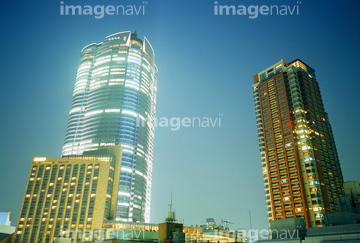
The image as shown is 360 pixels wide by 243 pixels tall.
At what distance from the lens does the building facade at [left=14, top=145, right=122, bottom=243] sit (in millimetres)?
159875

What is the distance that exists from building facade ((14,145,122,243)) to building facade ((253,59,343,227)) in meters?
97.0

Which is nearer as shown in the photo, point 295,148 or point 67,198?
point 295,148

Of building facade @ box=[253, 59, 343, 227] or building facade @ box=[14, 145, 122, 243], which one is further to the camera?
building facade @ box=[14, 145, 122, 243]

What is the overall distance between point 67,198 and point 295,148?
134235mm

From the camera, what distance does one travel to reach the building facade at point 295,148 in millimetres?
133750

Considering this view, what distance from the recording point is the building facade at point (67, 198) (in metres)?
160

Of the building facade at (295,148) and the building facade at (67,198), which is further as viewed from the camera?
the building facade at (67,198)

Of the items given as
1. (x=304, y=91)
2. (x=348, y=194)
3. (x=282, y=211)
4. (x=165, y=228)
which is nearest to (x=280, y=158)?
(x=282, y=211)

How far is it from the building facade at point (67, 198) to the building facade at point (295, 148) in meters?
97.0

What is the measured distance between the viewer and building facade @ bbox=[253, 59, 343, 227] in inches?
5266

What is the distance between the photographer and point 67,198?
169500 mm

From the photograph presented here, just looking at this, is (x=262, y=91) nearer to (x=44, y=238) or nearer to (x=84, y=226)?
(x=84, y=226)

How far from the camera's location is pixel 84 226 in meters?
159

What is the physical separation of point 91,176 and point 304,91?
138 meters
